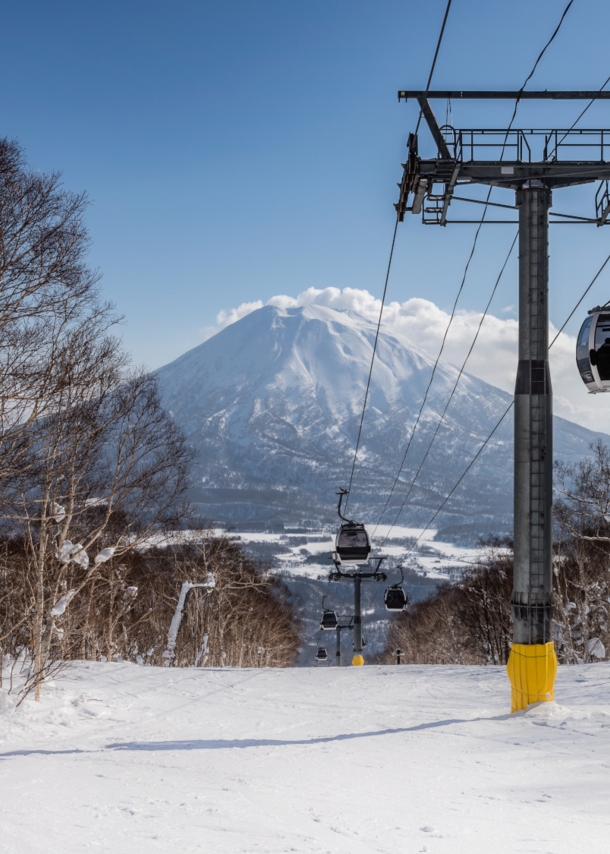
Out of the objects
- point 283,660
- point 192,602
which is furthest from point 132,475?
point 283,660

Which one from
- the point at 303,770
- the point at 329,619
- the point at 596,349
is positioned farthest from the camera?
the point at 329,619

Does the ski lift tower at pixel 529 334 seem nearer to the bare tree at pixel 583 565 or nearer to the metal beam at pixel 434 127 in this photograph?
the metal beam at pixel 434 127

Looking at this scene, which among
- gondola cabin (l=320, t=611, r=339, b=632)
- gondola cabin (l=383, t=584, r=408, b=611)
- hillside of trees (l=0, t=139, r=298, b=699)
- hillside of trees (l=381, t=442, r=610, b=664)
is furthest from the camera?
gondola cabin (l=320, t=611, r=339, b=632)

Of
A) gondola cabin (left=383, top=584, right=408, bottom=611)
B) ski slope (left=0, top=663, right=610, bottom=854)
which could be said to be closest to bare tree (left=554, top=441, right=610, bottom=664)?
gondola cabin (left=383, top=584, right=408, bottom=611)

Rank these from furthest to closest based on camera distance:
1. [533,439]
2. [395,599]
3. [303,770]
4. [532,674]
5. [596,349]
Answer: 1. [395,599]
2. [533,439]
3. [532,674]
4. [596,349]
5. [303,770]

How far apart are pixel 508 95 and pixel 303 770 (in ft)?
A: 31.4

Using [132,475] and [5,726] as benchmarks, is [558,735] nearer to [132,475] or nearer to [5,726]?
[5,726]

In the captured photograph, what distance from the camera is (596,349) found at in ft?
33.0

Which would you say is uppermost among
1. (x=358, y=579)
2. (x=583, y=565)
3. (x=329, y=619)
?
(x=583, y=565)

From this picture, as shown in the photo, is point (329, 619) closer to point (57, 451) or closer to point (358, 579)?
point (358, 579)

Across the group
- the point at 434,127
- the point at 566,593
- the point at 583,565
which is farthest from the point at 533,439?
the point at 583,565

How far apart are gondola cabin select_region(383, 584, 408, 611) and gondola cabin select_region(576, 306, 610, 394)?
59.1 feet

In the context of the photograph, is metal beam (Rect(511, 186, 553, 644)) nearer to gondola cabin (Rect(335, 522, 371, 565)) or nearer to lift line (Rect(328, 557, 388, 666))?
gondola cabin (Rect(335, 522, 371, 565))

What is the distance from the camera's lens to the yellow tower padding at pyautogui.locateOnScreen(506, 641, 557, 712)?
10.5 metres
